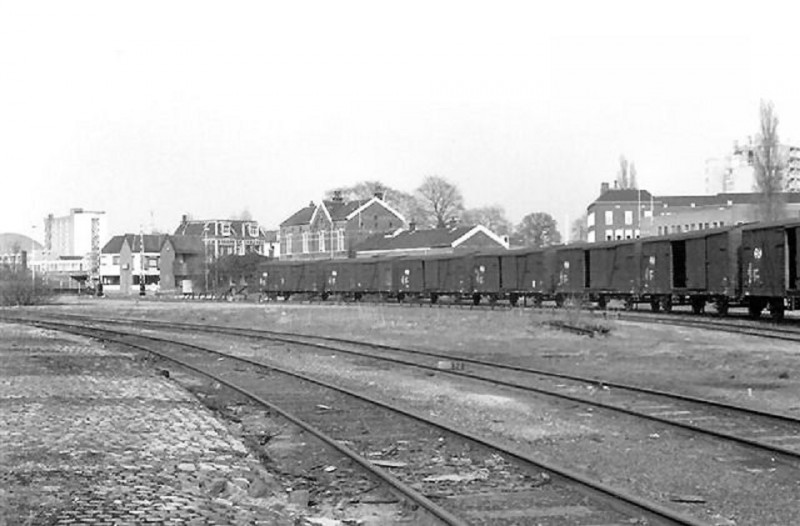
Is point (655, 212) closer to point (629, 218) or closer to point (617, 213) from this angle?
point (629, 218)

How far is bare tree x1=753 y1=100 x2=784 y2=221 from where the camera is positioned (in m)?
83.4

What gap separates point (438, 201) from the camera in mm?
136000

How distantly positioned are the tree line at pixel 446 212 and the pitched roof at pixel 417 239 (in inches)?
665

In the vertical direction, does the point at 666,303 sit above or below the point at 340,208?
below

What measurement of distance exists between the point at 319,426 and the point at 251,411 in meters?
2.18

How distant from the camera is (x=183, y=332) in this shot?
35.7 meters

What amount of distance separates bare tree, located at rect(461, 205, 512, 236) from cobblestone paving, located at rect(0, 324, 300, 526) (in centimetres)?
12988

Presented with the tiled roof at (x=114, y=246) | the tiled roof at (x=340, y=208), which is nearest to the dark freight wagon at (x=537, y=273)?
the tiled roof at (x=340, y=208)

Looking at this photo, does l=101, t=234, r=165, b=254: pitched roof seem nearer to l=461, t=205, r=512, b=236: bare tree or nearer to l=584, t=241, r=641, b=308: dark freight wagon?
l=461, t=205, r=512, b=236: bare tree

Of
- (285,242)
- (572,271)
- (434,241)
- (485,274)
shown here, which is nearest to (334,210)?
(285,242)

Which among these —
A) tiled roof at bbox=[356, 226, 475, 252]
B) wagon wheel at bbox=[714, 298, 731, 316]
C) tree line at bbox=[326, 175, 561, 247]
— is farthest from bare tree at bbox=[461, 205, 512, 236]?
wagon wheel at bbox=[714, 298, 731, 316]

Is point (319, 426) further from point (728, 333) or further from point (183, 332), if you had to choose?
point (183, 332)

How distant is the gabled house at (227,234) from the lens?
145750mm

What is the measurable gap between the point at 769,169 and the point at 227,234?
295ft
